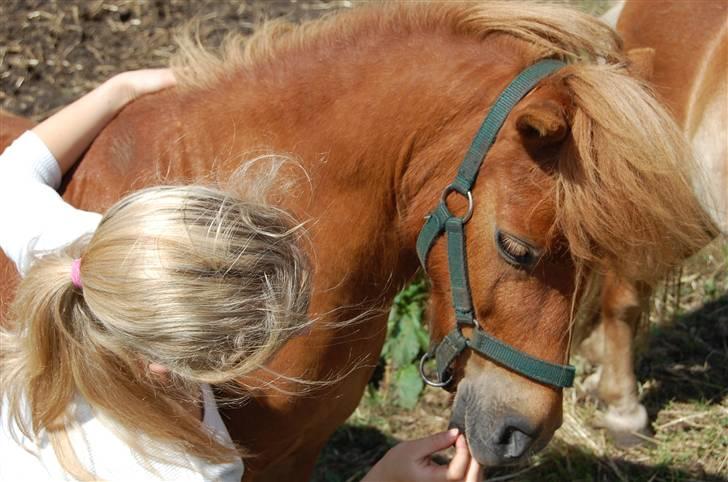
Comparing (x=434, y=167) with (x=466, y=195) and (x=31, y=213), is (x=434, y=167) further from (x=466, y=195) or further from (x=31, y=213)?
(x=31, y=213)

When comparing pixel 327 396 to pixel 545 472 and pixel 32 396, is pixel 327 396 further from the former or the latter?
pixel 545 472

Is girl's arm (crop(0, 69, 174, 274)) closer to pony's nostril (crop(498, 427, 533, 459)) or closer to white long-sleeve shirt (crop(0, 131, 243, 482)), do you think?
white long-sleeve shirt (crop(0, 131, 243, 482))

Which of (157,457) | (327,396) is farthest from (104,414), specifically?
(327,396)

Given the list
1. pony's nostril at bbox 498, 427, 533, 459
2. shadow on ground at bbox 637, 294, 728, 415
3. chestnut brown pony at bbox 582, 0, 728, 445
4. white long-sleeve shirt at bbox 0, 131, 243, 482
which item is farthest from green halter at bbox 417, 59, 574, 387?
shadow on ground at bbox 637, 294, 728, 415

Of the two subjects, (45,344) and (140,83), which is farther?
(140,83)

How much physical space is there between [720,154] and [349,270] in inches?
62.2

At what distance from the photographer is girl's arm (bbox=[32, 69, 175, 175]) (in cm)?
213

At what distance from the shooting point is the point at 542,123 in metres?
1.78

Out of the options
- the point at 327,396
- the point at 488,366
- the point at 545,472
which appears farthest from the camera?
the point at 545,472

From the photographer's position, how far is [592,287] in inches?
83.8

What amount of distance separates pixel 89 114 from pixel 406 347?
5.66 feet

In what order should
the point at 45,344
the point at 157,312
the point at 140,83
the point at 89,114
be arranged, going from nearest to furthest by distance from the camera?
the point at 157,312
the point at 45,344
the point at 89,114
the point at 140,83

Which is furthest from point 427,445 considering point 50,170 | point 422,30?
point 50,170

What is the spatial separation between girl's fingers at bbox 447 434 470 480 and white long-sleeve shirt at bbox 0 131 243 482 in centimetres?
46
